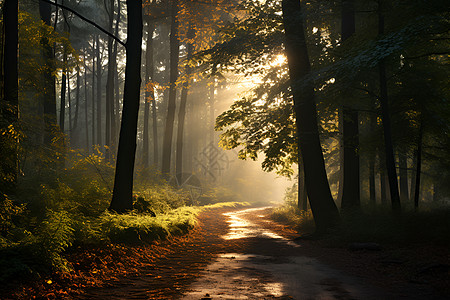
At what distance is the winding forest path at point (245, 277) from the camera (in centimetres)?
544

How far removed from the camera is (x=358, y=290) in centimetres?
568

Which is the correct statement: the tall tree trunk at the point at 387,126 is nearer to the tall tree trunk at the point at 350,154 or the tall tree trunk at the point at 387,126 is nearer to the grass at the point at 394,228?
the grass at the point at 394,228

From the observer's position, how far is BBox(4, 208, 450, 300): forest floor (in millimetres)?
5406

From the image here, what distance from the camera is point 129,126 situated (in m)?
11.2

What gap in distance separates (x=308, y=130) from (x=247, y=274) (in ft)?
23.5

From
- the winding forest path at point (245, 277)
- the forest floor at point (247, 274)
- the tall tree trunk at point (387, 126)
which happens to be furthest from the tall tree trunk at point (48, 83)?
the tall tree trunk at point (387, 126)

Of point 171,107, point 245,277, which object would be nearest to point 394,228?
point 245,277

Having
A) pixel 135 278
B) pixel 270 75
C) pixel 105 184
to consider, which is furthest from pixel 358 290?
pixel 270 75

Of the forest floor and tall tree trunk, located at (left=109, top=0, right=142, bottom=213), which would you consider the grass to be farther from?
tall tree trunk, located at (left=109, top=0, right=142, bottom=213)

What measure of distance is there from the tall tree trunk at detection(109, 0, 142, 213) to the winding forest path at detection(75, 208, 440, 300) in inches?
79.4

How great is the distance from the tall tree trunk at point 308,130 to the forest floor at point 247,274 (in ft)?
8.41

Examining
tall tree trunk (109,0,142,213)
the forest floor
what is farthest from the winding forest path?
tall tree trunk (109,0,142,213)

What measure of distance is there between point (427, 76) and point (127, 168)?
10269mm

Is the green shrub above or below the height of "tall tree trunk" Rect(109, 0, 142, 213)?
below
